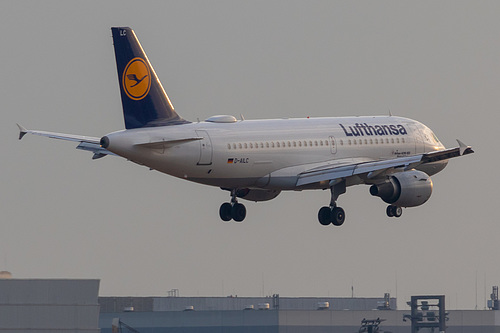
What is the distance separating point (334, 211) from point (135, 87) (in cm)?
1696

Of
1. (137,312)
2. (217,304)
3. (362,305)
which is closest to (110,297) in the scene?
(137,312)

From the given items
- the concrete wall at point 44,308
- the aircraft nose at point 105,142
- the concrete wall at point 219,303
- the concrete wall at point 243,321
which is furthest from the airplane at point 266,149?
the concrete wall at point 219,303

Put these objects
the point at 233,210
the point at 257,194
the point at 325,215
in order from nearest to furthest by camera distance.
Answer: the point at 325,215 < the point at 233,210 < the point at 257,194

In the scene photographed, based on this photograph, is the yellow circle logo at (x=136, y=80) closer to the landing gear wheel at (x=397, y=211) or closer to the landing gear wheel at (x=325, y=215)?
the landing gear wheel at (x=325, y=215)

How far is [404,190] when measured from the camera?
349 feet

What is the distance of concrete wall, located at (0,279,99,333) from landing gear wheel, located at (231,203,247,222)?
1143 cm

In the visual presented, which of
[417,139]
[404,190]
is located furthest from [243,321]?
[404,190]

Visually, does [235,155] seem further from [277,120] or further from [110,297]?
[110,297]

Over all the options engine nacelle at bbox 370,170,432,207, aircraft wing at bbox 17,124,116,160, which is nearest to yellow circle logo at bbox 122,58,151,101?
aircraft wing at bbox 17,124,116,160

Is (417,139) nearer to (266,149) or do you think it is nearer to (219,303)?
(266,149)

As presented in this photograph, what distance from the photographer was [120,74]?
9919 centimetres

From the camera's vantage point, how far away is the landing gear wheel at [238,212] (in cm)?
10862

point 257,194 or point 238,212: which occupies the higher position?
point 257,194

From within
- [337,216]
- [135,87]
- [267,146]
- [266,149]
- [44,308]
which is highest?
[135,87]
